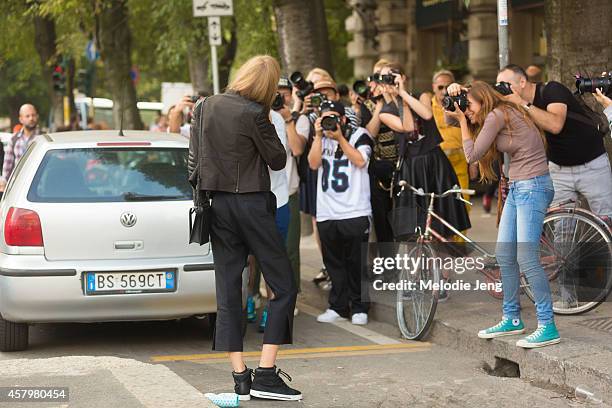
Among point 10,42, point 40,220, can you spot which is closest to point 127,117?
point 10,42

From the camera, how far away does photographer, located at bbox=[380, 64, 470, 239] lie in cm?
884

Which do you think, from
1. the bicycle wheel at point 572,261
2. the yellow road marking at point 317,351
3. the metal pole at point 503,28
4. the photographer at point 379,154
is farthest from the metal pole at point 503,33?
the yellow road marking at point 317,351

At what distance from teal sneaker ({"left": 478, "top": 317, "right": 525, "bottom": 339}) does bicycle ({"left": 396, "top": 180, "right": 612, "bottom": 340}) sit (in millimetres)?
397

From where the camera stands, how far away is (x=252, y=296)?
9055 mm

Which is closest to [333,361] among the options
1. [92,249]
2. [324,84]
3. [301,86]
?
[92,249]

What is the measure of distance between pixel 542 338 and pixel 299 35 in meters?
7.37

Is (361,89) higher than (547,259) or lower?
higher

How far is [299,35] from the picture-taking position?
13703 millimetres

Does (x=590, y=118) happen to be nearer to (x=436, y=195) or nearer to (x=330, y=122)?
(x=436, y=195)

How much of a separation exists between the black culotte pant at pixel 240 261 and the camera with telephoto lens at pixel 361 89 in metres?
4.02

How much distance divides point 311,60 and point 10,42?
19.6m

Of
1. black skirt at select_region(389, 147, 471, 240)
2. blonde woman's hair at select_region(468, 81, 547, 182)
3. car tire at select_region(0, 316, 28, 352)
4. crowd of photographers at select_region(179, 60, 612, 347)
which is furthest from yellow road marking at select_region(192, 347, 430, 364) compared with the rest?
blonde woman's hair at select_region(468, 81, 547, 182)

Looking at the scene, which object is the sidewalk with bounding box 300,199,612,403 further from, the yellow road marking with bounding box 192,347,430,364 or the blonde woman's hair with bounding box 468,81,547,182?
the blonde woman's hair with bounding box 468,81,547,182

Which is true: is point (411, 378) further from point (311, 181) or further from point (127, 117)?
point (127, 117)
